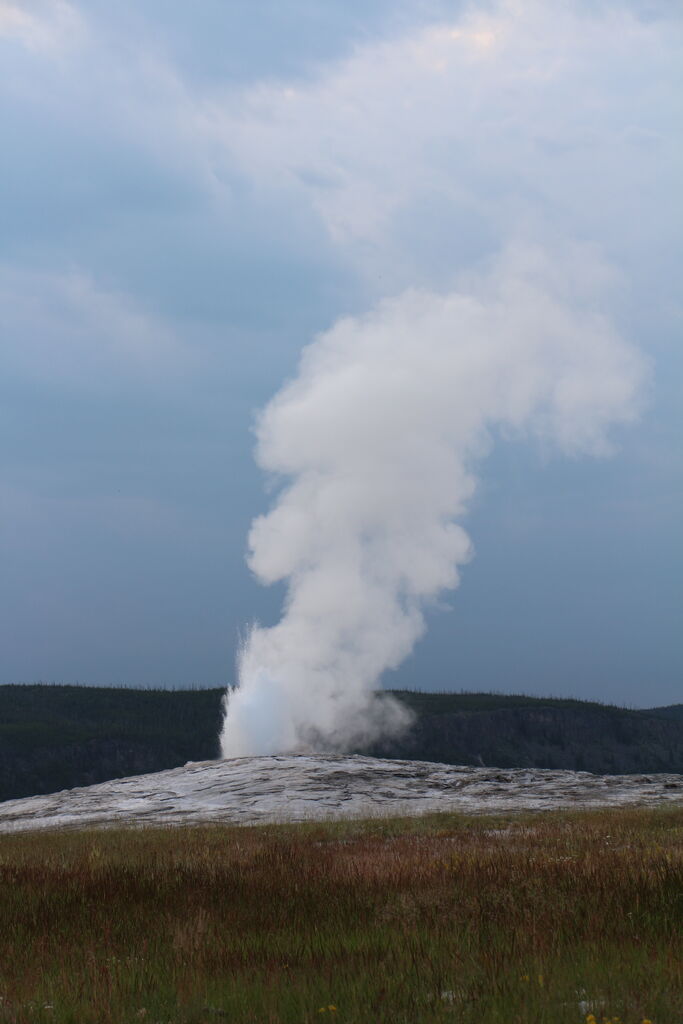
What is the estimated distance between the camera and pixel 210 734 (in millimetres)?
128250

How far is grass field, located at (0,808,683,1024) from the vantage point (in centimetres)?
577

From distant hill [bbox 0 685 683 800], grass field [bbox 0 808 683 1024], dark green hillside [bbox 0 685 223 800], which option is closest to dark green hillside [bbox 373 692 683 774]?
distant hill [bbox 0 685 683 800]

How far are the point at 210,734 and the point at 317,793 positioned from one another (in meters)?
95.7

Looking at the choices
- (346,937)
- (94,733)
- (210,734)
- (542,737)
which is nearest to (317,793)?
(346,937)

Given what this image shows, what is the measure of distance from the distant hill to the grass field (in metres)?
102

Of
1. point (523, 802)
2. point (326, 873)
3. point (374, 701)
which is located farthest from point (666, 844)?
point (374, 701)

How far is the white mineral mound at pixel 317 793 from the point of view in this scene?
101 ft

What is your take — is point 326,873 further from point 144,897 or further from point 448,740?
point 448,740

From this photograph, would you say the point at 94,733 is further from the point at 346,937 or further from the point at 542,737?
the point at 346,937

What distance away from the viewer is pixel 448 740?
129 meters

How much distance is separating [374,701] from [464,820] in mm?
95775

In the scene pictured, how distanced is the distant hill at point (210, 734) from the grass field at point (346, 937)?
336ft

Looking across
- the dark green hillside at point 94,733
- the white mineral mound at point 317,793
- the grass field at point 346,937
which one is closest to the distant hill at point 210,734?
the dark green hillside at point 94,733

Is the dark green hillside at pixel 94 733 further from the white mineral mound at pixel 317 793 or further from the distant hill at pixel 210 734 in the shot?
the white mineral mound at pixel 317 793
